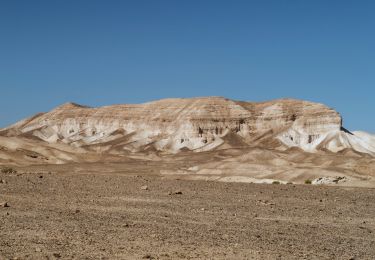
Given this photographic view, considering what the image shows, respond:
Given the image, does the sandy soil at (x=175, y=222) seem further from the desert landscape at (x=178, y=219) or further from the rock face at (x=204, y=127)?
the rock face at (x=204, y=127)

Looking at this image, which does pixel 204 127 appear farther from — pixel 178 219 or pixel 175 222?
pixel 175 222

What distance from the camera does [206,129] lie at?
12888cm

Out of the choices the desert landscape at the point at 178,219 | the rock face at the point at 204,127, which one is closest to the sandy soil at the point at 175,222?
the desert landscape at the point at 178,219

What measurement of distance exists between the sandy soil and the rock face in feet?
300

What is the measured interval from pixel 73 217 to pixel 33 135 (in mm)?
136892

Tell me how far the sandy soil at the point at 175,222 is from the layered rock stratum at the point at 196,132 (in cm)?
6265

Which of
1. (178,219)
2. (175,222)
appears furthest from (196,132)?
(175,222)

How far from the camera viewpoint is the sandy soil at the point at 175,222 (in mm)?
10695

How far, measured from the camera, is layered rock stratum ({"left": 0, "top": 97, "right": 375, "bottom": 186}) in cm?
10150

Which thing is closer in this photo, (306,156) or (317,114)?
(306,156)

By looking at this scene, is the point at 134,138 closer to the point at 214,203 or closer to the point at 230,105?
the point at 230,105

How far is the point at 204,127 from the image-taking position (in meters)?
129

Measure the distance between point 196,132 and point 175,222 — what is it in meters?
113

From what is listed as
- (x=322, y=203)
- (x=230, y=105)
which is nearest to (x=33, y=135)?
(x=230, y=105)
